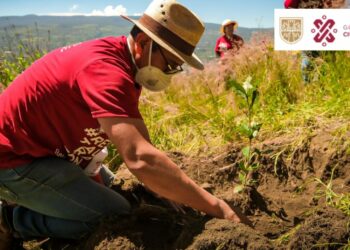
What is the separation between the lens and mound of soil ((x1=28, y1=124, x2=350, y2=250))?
74.7 inches

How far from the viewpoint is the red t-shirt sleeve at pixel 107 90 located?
5.53 feet

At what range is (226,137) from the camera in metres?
3.34

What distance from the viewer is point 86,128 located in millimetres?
2107

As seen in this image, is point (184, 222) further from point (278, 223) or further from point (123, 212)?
point (278, 223)

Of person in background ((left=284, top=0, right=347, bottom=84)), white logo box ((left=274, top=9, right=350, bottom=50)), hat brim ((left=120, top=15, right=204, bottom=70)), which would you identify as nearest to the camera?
hat brim ((left=120, top=15, right=204, bottom=70))

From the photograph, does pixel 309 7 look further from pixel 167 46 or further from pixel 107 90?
pixel 107 90

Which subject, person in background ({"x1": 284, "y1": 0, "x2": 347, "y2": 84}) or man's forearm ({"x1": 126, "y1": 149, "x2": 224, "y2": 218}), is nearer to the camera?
man's forearm ({"x1": 126, "y1": 149, "x2": 224, "y2": 218})

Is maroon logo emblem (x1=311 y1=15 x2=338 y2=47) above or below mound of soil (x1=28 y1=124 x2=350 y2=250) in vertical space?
above

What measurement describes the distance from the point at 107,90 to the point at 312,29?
12.1 feet

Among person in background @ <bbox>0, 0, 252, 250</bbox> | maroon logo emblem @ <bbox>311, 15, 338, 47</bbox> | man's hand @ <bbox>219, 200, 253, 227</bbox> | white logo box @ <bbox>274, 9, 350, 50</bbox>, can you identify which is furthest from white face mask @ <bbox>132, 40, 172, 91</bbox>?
maroon logo emblem @ <bbox>311, 15, 338, 47</bbox>

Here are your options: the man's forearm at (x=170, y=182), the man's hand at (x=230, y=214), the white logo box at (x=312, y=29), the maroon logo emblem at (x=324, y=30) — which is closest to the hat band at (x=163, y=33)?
the man's forearm at (x=170, y=182)

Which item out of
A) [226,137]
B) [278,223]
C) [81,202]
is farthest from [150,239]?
[226,137]

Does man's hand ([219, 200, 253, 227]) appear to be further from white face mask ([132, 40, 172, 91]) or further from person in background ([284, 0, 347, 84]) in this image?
person in background ([284, 0, 347, 84])

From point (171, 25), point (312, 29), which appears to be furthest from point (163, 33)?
point (312, 29)
